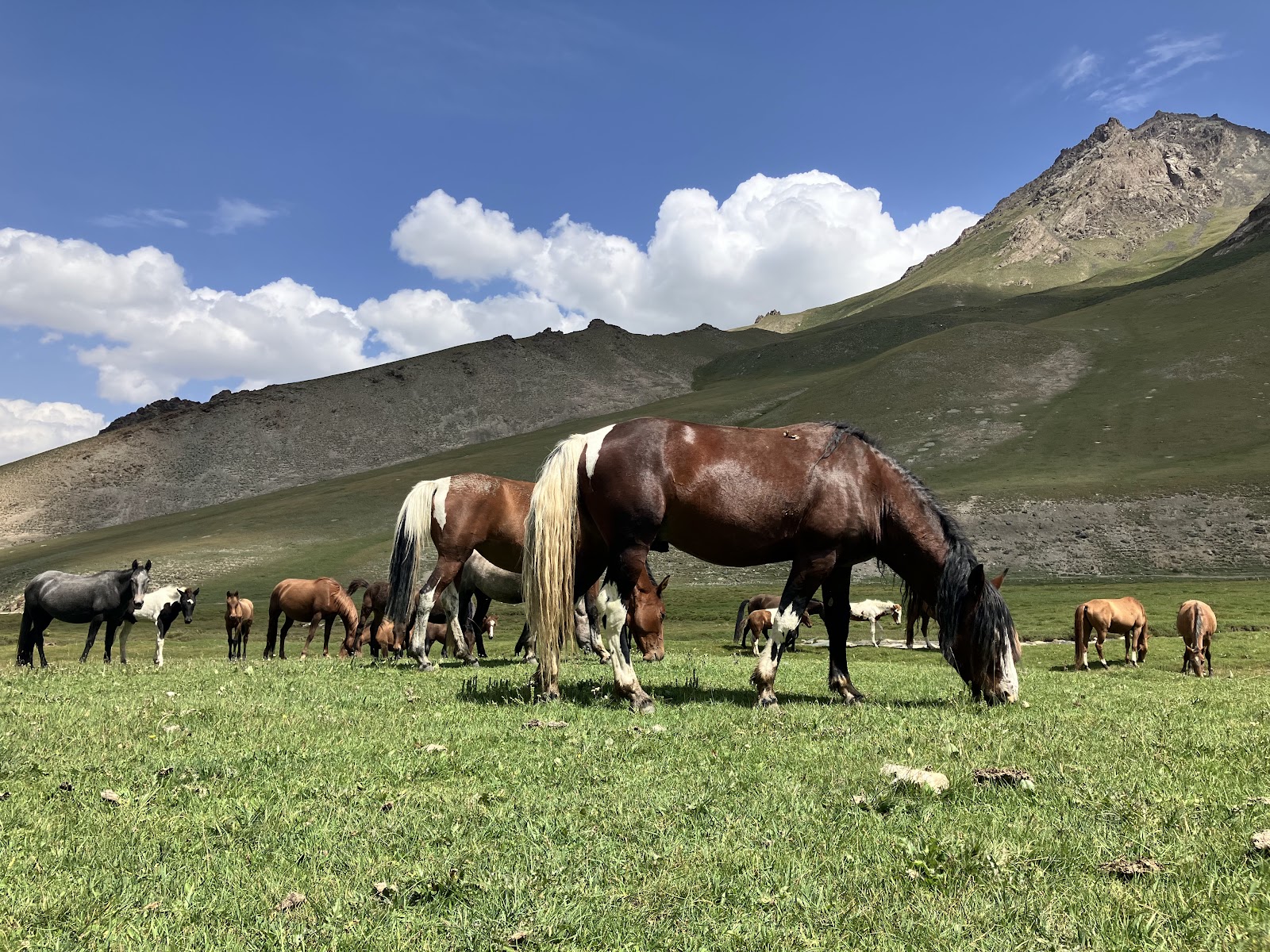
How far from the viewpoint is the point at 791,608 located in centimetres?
966

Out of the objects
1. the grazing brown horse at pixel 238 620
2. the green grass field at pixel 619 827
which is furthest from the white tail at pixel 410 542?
the grazing brown horse at pixel 238 620

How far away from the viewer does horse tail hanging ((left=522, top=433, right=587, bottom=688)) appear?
9781mm

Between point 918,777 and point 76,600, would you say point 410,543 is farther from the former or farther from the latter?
point 918,777

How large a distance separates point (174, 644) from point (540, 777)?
33.2 metres

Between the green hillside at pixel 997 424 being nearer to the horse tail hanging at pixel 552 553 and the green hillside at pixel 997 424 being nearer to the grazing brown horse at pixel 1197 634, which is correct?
the grazing brown horse at pixel 1197 634

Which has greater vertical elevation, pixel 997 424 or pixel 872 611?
pixel 997 424

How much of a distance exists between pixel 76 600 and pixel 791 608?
57.6 ft

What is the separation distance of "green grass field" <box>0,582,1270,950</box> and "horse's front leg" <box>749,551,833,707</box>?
428mm

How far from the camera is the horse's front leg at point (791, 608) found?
925 cm

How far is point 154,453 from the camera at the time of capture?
123 meters

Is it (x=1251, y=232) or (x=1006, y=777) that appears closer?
(x=1006, y=777)

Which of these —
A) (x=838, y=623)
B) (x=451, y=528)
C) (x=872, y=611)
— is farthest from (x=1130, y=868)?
(x=872, y=611)

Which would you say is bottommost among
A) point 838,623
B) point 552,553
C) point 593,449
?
point 838,623

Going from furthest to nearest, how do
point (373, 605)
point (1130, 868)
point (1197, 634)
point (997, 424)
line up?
point (997, 424) → point (373, 605) → point (1197, 634) → point (1130, 868)
